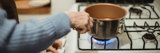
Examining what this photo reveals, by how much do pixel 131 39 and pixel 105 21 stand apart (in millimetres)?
179

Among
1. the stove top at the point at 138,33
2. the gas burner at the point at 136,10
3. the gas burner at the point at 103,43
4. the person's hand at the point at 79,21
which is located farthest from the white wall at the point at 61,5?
the person's hand at the point at 79,21

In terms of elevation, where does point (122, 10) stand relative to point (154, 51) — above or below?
→ above

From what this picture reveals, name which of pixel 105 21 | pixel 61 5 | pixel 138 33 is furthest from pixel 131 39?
pixel 61 5

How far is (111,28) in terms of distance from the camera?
0.80 m

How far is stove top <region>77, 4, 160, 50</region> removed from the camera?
871 mm

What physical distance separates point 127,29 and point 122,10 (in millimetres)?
124

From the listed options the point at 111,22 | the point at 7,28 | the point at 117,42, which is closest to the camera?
the point at 7,28

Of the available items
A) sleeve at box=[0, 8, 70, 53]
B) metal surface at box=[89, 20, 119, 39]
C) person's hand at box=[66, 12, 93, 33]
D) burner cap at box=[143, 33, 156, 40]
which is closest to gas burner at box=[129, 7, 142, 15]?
burner cap at box=[143, 33, 156, 40]

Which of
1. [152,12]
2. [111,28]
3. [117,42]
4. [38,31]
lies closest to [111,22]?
[111,28]

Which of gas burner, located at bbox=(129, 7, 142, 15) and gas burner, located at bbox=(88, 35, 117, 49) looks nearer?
gas burner, located at bbox=(88, 35, 117, 49)

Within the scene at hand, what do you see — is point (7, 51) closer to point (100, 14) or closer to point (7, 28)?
point (7, 28)

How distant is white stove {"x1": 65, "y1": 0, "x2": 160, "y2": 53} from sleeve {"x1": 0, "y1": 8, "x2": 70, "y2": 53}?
0.23m

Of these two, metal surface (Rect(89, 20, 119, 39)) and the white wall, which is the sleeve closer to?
metal surface (Rect(89, 20, 119, 39))

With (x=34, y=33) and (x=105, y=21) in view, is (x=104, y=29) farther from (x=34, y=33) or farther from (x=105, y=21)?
(x=34, y=33)
